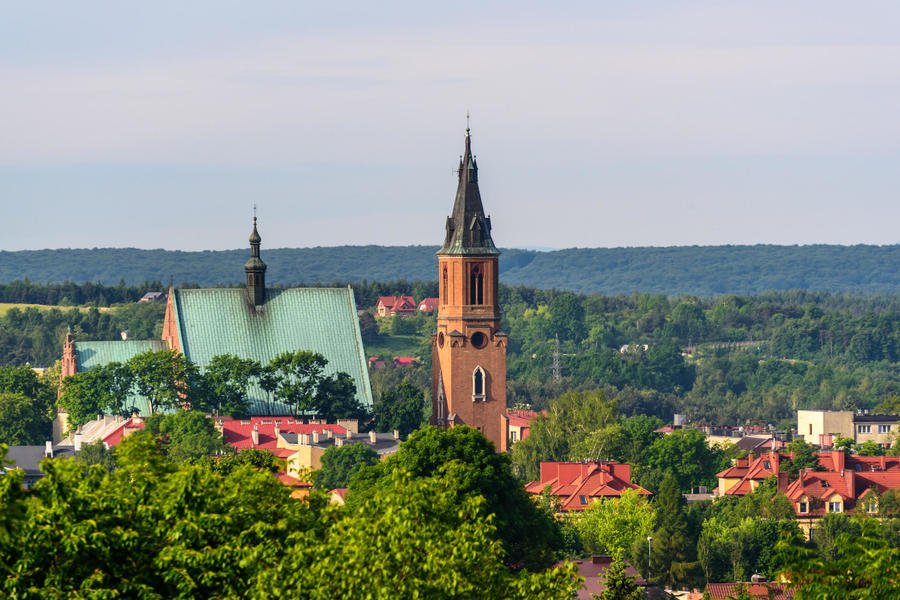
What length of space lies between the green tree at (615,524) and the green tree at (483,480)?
9.28 m

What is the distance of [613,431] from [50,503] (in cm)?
8919

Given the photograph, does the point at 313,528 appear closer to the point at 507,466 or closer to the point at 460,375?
the point at 507,466

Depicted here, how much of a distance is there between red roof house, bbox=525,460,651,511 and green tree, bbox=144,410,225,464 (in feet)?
48.0

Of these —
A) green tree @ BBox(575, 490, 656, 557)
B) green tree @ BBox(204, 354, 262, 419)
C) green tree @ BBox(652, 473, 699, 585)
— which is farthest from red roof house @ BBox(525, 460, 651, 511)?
green tree @ BBox(204, 354, 262, 419)

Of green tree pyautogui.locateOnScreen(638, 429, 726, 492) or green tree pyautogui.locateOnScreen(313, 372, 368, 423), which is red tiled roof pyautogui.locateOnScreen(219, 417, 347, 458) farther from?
green tree pyautogui.locateOnScreen(638, 429, 726, 492)

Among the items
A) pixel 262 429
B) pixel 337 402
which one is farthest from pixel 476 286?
pixel 262 429

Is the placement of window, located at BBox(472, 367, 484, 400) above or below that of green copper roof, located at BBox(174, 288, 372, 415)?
below

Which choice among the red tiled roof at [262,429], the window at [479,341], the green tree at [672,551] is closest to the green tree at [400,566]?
the green tree at [672,551]

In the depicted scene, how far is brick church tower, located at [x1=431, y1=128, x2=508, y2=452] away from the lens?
129250 millimetres

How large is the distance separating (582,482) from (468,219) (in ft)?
64.5

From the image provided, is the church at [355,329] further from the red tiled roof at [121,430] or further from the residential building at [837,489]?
the residential building at [837,489]

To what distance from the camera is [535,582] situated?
46.3 m

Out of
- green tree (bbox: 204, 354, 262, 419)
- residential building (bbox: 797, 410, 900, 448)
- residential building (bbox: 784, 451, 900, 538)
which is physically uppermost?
green tree (bbox: 204, 354, 262, 419)

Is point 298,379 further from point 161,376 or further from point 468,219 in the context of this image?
point 468,219
